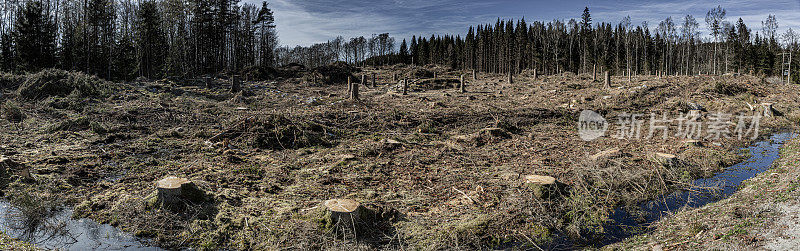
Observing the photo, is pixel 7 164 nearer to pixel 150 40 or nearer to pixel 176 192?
pixel 176 192

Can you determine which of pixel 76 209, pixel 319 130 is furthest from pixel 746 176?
pixel 76 209

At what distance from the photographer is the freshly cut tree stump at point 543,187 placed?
611cm

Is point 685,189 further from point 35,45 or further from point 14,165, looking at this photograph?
point 35,45

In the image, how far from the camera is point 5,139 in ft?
31.0

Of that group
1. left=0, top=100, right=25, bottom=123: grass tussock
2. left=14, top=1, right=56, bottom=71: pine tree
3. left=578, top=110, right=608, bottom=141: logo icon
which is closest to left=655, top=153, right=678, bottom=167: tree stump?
left=578, top=110, right=608, bottom=141: logo icon

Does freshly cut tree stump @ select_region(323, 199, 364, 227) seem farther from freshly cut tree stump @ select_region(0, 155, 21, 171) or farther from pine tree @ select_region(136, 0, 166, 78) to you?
pine tree @ select_region(136, 0, 166, 78)

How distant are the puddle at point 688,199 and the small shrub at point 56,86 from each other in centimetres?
1935

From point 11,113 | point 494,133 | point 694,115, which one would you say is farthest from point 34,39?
point 694,115

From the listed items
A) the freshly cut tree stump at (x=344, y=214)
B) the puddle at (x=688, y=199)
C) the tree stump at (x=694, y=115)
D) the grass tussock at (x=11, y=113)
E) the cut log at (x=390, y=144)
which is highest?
the grass tussock at (x=11, y=113)

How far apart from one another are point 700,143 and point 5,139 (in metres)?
19.6

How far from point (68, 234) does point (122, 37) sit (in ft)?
125

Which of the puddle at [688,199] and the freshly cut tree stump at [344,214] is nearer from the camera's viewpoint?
the freshly cut tree stump at [344,214]

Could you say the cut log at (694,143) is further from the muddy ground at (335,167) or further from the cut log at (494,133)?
the cut log at (494,133)

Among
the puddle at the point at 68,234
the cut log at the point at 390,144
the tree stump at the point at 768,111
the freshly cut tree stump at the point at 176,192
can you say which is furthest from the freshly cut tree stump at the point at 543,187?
the tree stump at the point at 768,111
